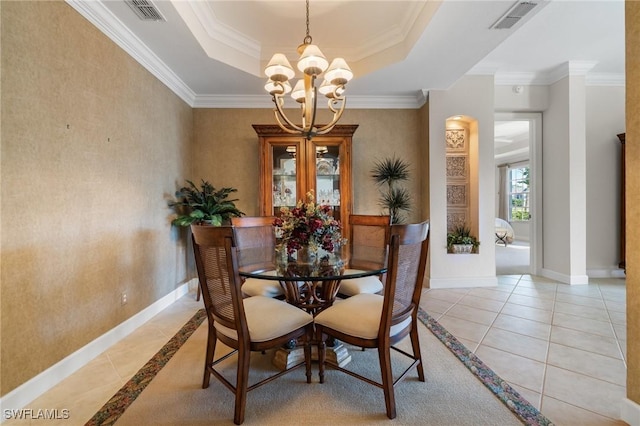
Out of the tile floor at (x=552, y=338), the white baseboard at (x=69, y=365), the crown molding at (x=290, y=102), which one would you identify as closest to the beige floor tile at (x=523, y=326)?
the tile floor at (x=552, y=338)

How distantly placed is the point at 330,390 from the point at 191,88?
383 cm

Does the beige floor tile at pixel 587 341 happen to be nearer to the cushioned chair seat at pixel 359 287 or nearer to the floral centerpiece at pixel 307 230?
the cushioned chair seat at pixel 359 287

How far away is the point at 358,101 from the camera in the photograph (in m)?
4.11

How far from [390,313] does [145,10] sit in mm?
2853

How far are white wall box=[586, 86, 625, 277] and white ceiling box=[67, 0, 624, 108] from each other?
0.49 meters

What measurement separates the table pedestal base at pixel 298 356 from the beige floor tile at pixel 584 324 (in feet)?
7.10

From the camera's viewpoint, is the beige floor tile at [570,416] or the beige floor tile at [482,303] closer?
the beige floor tile at [570,416]

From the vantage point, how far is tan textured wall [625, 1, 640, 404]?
139 centimetres

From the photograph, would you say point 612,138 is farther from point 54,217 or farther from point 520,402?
point 54,217

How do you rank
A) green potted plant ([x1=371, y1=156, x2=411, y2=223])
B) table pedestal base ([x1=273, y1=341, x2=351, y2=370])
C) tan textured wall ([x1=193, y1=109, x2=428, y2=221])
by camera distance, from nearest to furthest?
1. table pedestal base ([x1=273, y1=341, x2=351, y2=370])
2. green potted plant ([x1=371, y1=156, x2=411, y2=223])
3. tan textured wall ([x1=193, y1=109, x2=428, y2=221])

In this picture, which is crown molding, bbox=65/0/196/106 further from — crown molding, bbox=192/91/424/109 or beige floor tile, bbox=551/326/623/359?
beige floor tile, bbox=551/326/623/359

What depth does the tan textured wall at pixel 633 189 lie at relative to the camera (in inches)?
54.9

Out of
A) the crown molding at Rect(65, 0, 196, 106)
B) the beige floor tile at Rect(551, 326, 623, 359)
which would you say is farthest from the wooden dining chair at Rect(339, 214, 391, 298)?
the crown molding at Rect(65, 0, 196, 106)

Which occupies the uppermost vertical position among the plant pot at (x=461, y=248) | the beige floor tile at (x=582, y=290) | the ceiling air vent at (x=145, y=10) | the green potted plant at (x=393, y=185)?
the ceiling air vent at (x=145, y=10)
